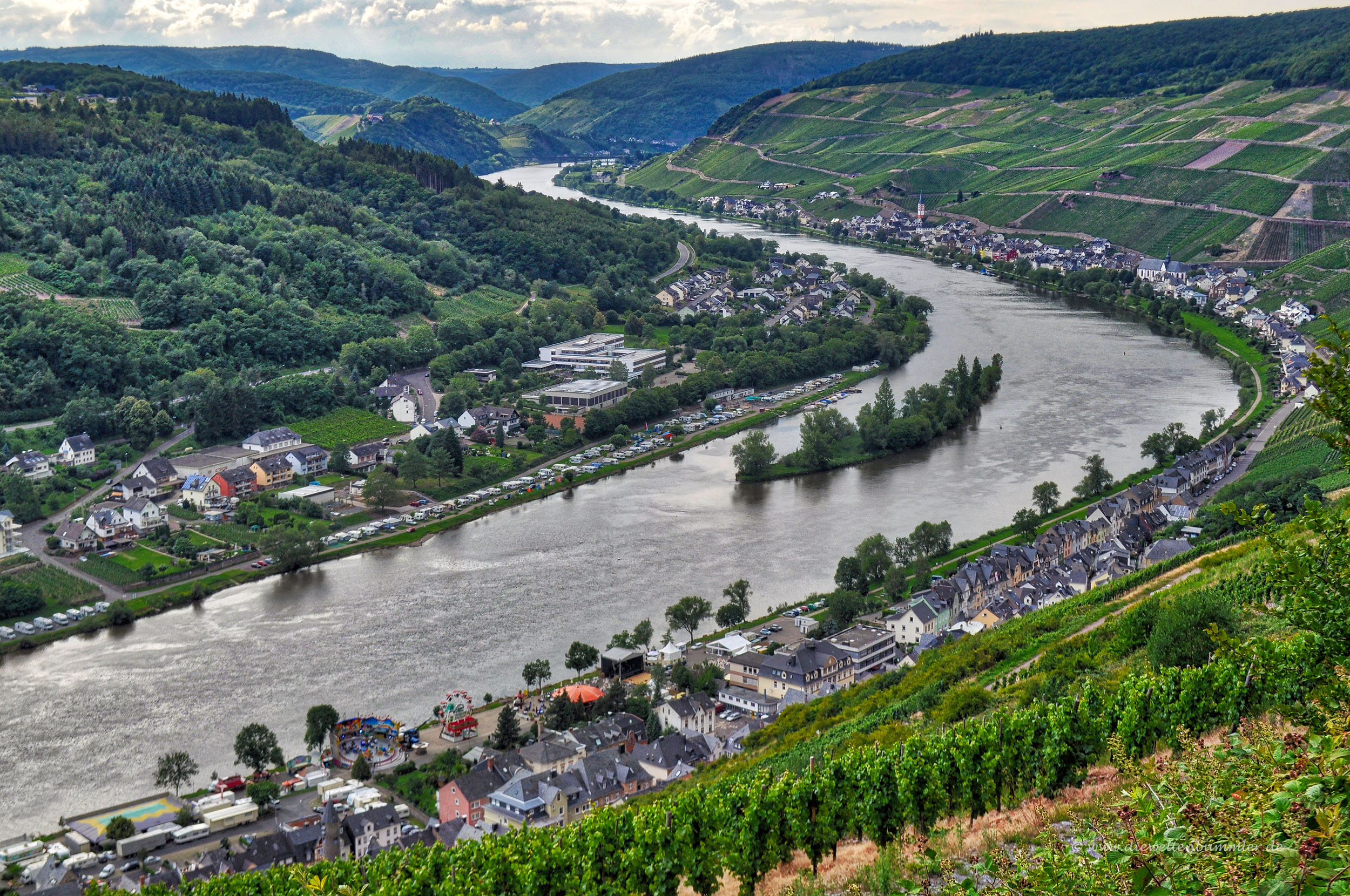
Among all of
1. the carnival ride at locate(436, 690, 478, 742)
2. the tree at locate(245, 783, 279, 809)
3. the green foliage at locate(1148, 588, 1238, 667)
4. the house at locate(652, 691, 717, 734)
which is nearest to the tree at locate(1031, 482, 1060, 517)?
the house at locate(652, 691, 717, 734)

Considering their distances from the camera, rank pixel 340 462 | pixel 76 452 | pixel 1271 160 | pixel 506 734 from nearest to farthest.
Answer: pixel 506 734 → pixel 76 452 → pixel 340 462 → pixel 1271 160

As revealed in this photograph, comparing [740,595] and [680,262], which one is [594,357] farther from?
[740,595]

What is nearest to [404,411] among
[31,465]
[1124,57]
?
[31,465]

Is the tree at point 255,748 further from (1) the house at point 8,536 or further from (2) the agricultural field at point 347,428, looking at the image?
(2) the agricultural field at point 347,428

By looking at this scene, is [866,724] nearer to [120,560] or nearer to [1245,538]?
[1245,538]

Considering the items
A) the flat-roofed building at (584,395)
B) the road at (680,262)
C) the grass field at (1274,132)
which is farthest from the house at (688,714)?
the grass field at (1274,132)

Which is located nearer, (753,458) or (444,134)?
(753,458)

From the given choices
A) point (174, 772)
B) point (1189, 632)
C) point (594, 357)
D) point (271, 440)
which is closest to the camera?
point (1189, 632)
